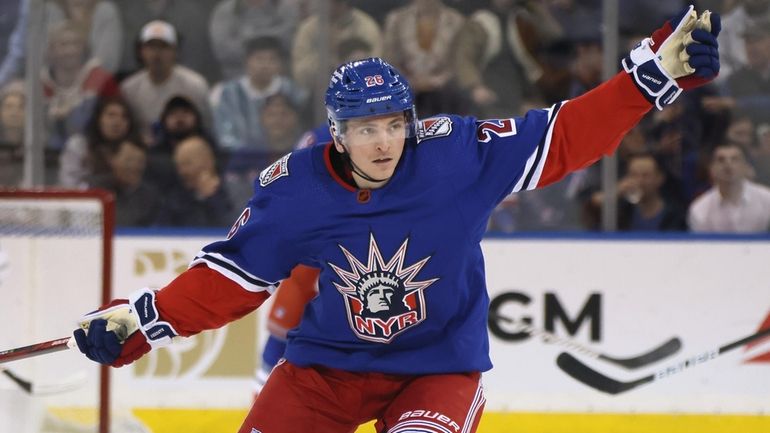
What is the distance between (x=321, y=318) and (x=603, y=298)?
215 cm

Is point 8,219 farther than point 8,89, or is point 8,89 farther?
point 8,89

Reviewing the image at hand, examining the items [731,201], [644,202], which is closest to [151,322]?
[644,202]

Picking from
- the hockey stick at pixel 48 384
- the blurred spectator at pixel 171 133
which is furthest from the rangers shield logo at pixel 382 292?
the blurred spectator at pixel 171 133

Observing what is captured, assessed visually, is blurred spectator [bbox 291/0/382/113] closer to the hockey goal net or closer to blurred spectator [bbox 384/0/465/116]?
blurred spectator [bbox 384/0/465/116]

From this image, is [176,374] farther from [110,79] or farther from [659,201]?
[659,201]

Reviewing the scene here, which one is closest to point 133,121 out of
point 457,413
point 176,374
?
Result: point 176,374

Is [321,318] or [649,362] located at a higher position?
[321,318]

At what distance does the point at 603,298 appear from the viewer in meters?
4.96

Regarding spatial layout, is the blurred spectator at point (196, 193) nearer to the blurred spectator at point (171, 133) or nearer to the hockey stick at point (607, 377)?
the blurred spectator at point (171, 133)

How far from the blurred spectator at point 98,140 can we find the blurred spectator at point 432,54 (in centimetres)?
112

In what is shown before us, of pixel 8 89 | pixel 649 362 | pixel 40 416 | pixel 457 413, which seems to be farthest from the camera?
Result: pixel 8 89

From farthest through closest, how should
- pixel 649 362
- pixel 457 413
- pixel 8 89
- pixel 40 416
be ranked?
pixel 8 89 < pixel 649 362 < pixel 40 416 < pixel 457 413

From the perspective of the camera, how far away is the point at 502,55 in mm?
5262

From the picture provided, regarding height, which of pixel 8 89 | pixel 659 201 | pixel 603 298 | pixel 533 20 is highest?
pixel 533 20
